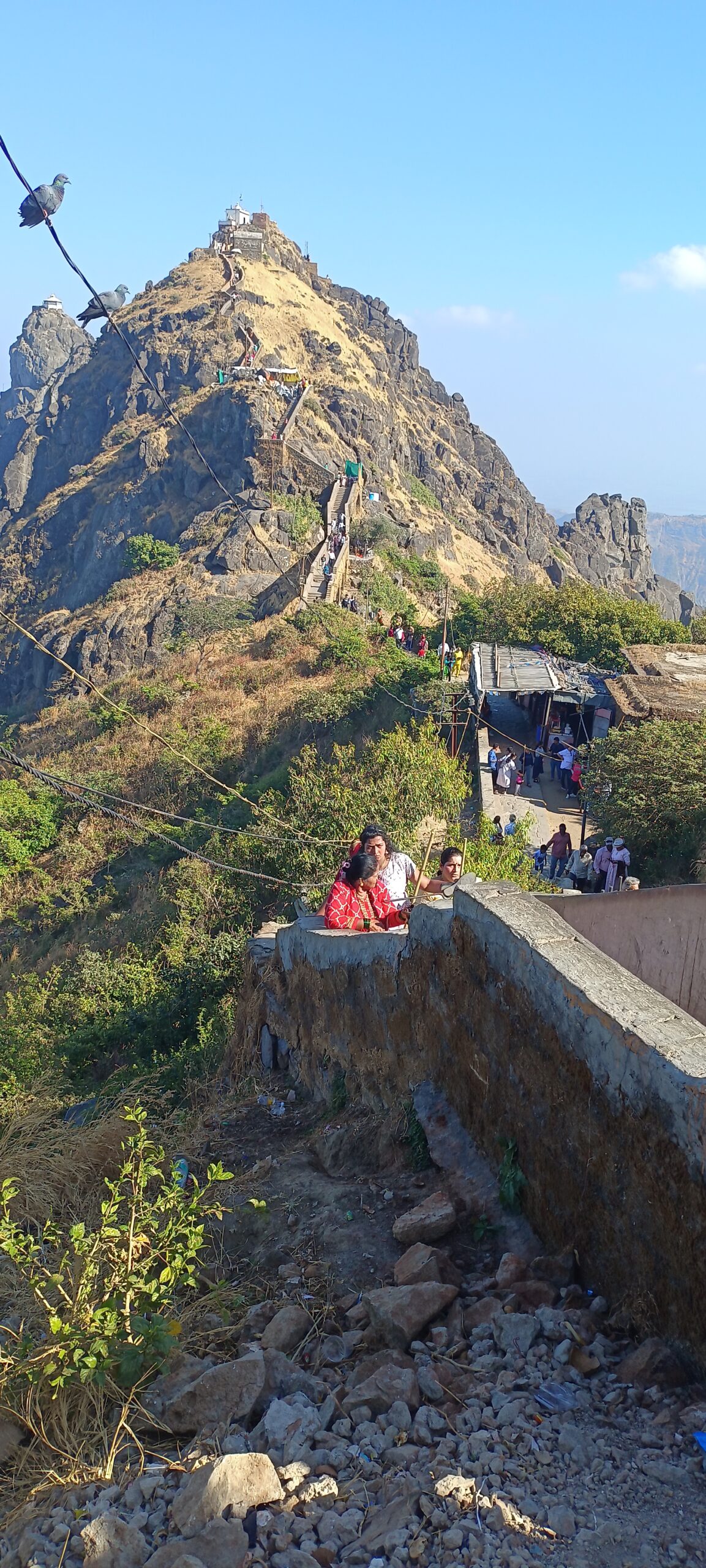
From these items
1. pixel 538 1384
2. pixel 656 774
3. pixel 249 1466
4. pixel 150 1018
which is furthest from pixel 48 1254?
pixel 656 774

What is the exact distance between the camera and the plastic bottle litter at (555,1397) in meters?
2.89

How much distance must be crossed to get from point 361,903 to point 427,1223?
2.72 metres

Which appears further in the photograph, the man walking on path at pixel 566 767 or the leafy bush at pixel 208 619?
the leafy bush at pixel 208 619

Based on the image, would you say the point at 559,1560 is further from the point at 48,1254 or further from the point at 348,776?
the point at 348,776

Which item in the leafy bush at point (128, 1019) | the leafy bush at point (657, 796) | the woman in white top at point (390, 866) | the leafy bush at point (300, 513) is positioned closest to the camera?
the woman in white top at point (390, 866)

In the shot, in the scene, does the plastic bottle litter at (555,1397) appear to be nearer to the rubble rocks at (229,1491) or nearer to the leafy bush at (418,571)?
the rubble rocks at (229,1491)

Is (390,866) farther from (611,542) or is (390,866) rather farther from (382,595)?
(611,542)

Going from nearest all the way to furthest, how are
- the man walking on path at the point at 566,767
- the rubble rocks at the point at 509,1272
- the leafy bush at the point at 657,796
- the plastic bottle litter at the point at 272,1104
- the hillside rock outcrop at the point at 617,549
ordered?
the rubble rocks at the point at 509,1272, the plastic bottle litter at the point at 272,1104, the leafy bush at the point at 657,796, the man walking on path at the point at 566,767, the hillside rock outcrop at the point at 617,549

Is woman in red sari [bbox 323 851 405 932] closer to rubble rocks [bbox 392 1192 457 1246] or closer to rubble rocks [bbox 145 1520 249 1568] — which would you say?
rubble rocks [bbox 392 1192 457 1246]

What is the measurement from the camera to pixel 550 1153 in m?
3.69

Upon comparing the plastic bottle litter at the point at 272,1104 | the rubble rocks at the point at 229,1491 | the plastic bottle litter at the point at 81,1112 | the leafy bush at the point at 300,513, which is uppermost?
the leafy bush at the point at 300,513

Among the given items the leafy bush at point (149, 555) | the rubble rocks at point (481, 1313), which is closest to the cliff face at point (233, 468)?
the leafy bush at point (149, 555)

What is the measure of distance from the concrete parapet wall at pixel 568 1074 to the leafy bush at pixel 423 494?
5563 centimetres

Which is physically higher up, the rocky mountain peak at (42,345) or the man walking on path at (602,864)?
the rocky mountain peak at (42,345)
